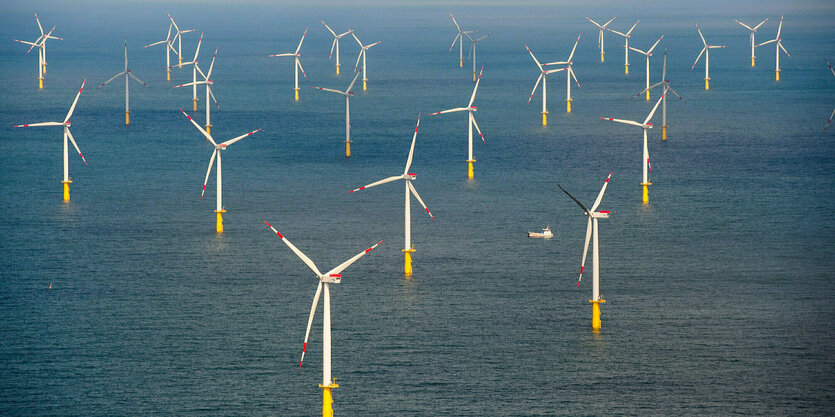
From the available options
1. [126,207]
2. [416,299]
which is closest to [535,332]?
[416,299]

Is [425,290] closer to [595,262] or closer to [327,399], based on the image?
[595,262]

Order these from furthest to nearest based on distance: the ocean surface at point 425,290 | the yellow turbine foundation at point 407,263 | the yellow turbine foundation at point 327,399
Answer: the yellow turbine foundation at point 407,263
the ocean surface at point 425,290
the yellow turbine foundation at point 327,399

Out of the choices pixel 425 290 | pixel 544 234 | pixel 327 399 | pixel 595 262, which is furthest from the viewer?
pixel 544 234

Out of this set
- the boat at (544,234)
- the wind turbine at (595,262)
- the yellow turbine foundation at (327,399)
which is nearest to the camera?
the yellow turbine foundation at (327,399)

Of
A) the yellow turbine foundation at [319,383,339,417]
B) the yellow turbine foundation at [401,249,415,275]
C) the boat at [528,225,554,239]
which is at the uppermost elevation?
the boat at [528,225,554,239]

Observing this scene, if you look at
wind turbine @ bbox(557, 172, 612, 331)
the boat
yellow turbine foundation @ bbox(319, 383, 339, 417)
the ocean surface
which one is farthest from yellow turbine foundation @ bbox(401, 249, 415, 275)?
yellow turbine foundation @ bbox(319, 383, 339, 417)

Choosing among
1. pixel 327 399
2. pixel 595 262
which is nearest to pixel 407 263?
pixel 595 262

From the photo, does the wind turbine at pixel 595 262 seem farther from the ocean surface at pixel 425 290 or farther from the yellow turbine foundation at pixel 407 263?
the yellow turbine foundation at pixel 407 263

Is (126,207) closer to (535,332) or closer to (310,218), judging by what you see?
(310,218)

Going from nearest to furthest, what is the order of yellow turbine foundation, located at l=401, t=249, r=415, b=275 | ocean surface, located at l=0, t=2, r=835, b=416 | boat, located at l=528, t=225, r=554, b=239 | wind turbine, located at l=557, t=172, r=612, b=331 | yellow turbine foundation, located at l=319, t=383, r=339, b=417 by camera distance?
yellow turbine foundation, located at l=319, t=383, r=339, b=417 → ocean surface, located at l=0, t=2, r=835, b=416 → wind turbine, located at l=557, t=172, r=612, b=331 → yellow turbine foundation, located at l=401, t=249, r=415, b=275 → boat, located at l=528, t=225, r=554, b=239

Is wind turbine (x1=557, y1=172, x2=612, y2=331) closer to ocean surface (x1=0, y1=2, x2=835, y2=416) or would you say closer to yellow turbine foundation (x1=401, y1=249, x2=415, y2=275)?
ocean surface (x1=0, y1=2, x2=835, y2=416)

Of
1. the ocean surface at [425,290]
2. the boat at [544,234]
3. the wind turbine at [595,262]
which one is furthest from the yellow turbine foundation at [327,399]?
the boat at [544,234]

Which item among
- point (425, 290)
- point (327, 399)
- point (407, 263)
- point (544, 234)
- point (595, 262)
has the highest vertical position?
point (595, 262)
